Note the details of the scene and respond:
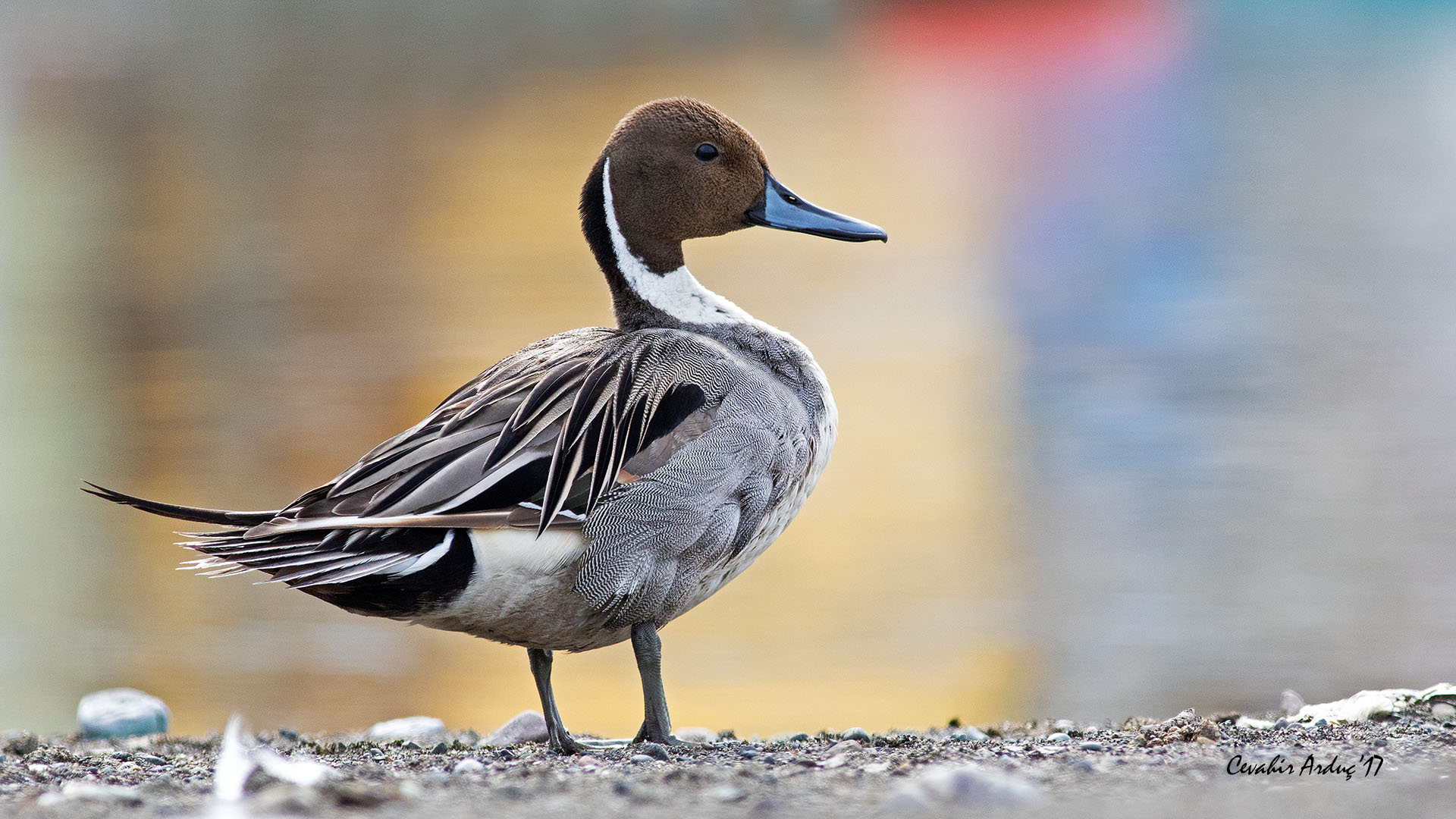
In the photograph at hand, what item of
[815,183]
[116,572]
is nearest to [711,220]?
[116,572]

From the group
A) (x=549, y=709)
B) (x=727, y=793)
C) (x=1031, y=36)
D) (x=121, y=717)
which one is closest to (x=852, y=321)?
(x=121, y=717)

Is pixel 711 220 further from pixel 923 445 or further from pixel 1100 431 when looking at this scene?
pixel 1100 431

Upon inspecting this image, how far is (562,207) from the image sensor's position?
12742 mm

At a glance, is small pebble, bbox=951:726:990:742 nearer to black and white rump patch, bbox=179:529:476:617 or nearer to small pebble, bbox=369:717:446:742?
black and white rump patch, bbox=179:529:476:617

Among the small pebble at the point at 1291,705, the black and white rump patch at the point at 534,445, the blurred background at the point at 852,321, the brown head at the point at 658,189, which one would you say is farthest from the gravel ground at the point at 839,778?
the blurred background at the point at 852,321

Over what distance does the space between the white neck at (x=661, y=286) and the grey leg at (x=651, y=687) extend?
99cm

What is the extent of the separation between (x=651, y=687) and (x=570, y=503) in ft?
1.60

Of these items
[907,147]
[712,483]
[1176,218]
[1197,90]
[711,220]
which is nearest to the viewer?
[712,483]

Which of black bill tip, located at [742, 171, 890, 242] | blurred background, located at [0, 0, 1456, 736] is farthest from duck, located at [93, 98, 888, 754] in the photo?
blurred background, located at [0, 0, 1456, 736]

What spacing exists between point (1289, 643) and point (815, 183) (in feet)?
25.2

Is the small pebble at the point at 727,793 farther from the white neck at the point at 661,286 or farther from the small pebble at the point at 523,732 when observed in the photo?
the white neck at the point at 661,286

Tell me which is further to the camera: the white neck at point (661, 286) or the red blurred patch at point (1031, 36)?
the red blurred patch at point (1031, 36)

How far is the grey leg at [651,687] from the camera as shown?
3342 millimetres

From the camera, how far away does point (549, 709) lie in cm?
351
